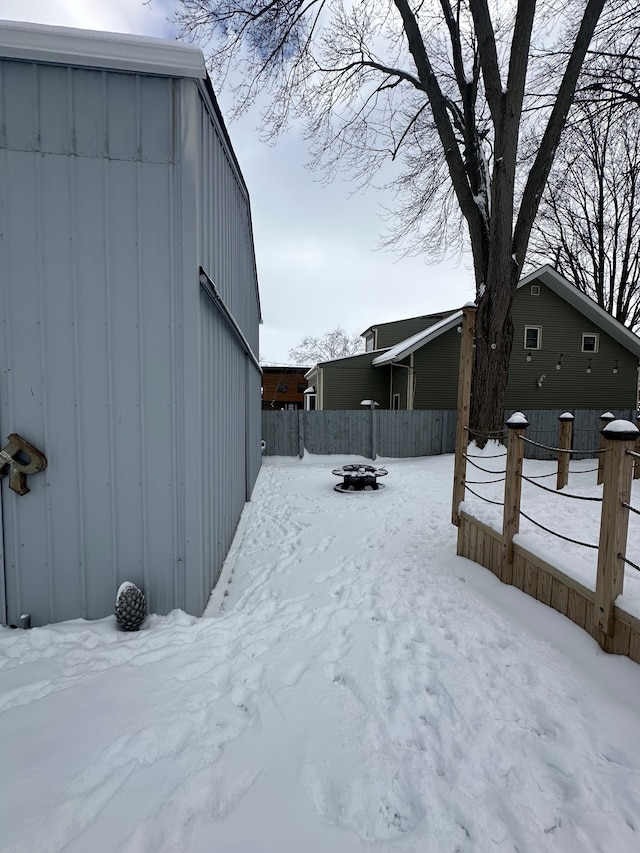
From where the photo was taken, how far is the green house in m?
14.9

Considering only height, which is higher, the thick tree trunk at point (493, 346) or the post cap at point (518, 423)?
the thick tree trunk at point (493, 346)

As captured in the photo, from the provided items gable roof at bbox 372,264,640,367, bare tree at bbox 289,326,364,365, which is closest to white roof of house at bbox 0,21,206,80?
gable roof at bbox 372,264,640,367

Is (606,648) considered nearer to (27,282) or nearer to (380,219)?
(27,282)

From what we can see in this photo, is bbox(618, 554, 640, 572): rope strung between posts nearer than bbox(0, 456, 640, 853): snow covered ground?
No

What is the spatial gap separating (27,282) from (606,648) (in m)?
4.24

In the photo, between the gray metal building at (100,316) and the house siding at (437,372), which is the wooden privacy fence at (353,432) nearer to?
the house siding at (437,372)

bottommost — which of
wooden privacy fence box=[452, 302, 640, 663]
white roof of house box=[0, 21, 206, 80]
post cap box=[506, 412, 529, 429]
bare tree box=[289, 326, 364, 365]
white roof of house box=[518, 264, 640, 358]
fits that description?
wooden privacy fence box=[452, 302, 640, 663]

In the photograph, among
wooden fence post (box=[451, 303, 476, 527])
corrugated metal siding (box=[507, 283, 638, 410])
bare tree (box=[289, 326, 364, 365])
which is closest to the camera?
wooden fence post (box=[451, 303, 476, 527])

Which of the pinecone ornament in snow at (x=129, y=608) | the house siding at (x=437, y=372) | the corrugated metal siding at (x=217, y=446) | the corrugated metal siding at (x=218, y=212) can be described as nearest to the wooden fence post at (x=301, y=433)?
the house siding at (x=437, y=372)

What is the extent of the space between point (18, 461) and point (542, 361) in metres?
17.2

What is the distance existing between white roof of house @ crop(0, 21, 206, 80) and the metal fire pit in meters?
6.24

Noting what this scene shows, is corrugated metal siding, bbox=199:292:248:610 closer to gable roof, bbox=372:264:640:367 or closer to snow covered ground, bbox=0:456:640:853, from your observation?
snow covered ground, bbox=0:456:640:853

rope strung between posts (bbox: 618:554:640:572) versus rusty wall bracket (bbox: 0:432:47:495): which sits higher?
rusty wall bracket (bbox: 0:432:47:495)

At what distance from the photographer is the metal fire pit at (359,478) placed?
782 cm
